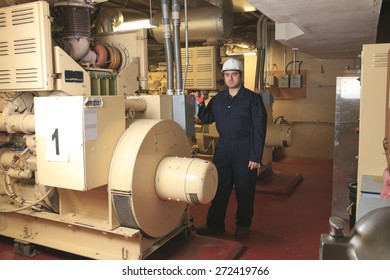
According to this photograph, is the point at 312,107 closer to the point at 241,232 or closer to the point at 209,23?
the point at 209,23

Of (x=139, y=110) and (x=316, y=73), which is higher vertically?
(x=316, y=73)

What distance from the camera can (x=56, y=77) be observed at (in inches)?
104

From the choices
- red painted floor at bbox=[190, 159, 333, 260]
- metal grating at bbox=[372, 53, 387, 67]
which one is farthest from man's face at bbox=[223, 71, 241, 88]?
red painted floor at bbox=[190, 159, 333, 260]

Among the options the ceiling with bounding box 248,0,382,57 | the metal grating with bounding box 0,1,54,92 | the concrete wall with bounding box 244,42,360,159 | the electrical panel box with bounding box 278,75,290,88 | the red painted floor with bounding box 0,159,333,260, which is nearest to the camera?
the ceiling with bounding box 248,0,382,57

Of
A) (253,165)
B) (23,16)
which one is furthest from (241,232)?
(23,16)

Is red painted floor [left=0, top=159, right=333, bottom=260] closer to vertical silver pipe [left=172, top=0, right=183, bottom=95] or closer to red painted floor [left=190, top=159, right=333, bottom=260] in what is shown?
red painted floor [left=190, top=159, right=333, bottom=260]

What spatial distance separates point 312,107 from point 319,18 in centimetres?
462

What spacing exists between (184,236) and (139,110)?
105 cm

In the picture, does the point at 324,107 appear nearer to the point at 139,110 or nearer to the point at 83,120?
the point at 139,110

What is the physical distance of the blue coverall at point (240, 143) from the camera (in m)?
3.18

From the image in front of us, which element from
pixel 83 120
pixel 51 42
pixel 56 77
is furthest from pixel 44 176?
pixel 51 42

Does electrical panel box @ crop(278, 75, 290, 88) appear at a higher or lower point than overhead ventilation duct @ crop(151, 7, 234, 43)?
lower

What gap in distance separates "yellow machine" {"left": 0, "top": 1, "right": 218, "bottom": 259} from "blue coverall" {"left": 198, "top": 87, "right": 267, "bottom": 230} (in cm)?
45

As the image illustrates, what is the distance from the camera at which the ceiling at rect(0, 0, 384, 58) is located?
246 cm
